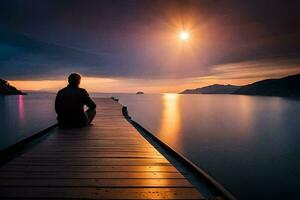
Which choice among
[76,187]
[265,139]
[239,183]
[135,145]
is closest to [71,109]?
[135,145]

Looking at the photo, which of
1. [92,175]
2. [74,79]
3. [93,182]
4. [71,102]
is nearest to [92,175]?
[92,175]

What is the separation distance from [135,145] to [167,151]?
6.13 feet

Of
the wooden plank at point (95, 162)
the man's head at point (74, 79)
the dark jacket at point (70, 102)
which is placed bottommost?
the wooden plank at point (95, 162)

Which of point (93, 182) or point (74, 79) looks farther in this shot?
point (74, 79)

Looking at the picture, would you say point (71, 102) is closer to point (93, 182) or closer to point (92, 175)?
point (92, 175)

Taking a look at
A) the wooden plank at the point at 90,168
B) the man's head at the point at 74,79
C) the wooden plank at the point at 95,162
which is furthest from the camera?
the man's head at the point at 74,79

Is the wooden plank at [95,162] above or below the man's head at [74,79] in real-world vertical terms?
below

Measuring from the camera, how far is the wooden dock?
3.11 meters

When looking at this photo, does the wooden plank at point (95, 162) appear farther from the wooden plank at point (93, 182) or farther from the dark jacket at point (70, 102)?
the dark jacket at point (70, 102)

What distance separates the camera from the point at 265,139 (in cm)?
2595

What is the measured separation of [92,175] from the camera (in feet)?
12.5

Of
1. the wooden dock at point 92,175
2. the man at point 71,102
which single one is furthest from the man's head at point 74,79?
the wooden dock at point 92,175

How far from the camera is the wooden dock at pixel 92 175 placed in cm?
311

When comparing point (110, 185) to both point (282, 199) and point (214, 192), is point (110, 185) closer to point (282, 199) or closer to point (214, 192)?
point (214, 192)
